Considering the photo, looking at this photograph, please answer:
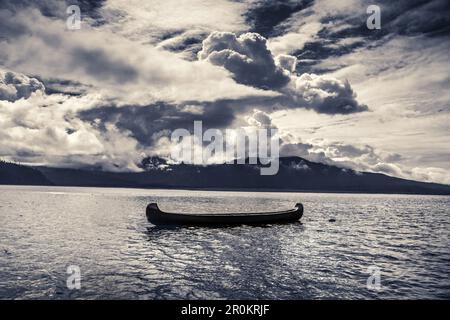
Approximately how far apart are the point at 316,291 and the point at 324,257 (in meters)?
15.5

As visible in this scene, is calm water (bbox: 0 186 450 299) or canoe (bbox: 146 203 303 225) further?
canoe (bbox: 146 203 303 225)

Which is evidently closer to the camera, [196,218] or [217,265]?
[217,265]

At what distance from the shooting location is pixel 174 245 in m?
49.2

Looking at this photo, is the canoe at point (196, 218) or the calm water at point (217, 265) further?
the canoe at point (196, 218)

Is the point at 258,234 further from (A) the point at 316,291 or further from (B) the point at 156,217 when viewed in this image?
(A) the point at 316,291

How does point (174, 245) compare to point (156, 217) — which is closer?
point (174, 245)

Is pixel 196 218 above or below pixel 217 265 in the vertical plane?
above

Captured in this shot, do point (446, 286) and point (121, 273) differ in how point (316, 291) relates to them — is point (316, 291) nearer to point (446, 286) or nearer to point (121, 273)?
point (446, 286)

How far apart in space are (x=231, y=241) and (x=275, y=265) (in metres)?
17.7
